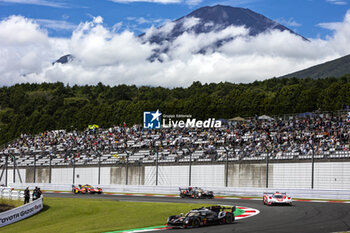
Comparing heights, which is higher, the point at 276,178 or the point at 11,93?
the point at 11,93

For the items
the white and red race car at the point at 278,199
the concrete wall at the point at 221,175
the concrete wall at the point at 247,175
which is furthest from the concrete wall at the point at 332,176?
the white and red race car at the point at 278,199

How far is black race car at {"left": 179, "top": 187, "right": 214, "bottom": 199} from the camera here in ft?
134

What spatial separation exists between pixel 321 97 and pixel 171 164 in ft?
139

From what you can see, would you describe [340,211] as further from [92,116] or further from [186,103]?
[92,116]

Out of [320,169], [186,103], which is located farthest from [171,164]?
[186,103]

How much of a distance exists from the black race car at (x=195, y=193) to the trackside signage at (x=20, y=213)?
12695mm

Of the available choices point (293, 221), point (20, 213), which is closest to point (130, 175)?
point (20, 213)

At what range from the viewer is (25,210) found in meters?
32.1

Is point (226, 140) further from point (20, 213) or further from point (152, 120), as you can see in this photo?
point (20, 213)

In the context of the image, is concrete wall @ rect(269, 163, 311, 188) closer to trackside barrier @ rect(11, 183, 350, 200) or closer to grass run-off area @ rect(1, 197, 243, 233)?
trackside barrier @ rect(11, 183, 350, 200)

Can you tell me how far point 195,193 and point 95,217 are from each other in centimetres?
1355

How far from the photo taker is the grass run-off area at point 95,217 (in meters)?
26.0

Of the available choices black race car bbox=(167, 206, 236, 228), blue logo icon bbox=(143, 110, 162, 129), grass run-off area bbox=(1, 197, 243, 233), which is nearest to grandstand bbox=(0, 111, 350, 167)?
blue logo icon bbox=(143, 110, 162, 129)

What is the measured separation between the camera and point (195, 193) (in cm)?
4144
